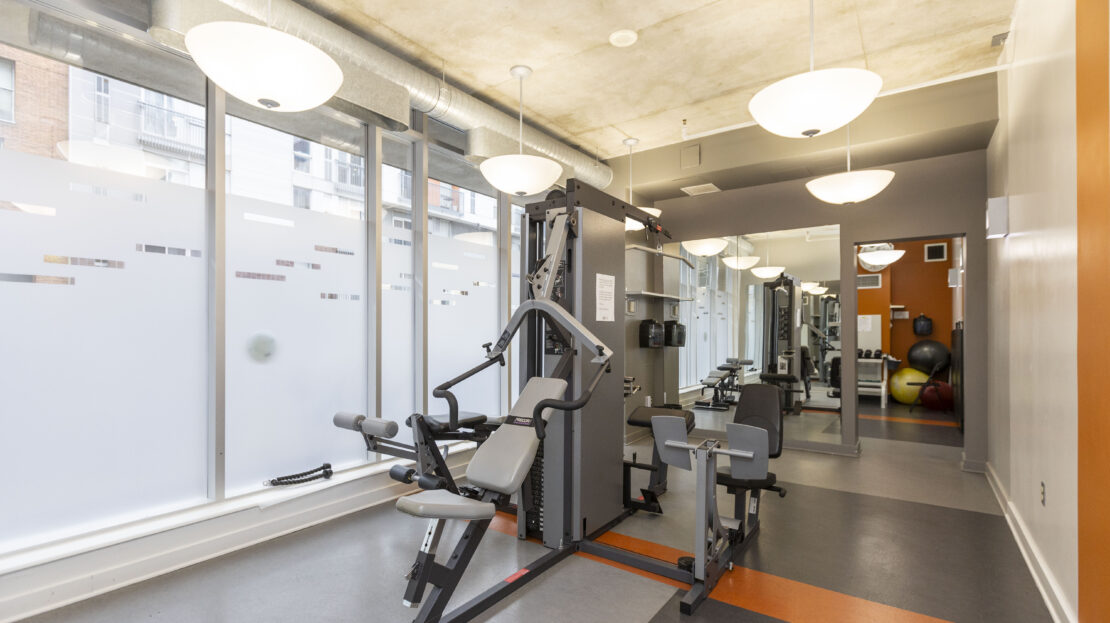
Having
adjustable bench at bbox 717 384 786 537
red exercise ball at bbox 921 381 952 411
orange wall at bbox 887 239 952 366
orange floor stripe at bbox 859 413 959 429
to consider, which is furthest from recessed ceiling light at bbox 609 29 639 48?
red exercise ball at bbox 921 381 952 411

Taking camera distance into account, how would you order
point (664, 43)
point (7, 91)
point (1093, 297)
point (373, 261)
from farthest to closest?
point (373, 261)
point (664, 43)
point (7, 91)
point (1093, 297)

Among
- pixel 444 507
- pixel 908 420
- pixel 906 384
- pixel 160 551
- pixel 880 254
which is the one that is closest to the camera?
pixel 444 507

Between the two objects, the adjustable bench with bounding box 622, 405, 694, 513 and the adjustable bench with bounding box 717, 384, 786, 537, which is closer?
the adjustable bench with bounding box 717, 384, 786, 537

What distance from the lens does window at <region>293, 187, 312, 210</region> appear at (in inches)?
Result: 155

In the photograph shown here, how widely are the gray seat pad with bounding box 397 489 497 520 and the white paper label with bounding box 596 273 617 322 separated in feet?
5.52

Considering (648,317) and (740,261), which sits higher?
(740,261)

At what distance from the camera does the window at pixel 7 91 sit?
2.65 m

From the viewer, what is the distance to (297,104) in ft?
7.61

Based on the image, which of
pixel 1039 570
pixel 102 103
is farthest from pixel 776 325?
pixel 102 103

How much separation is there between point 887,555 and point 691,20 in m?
3.83

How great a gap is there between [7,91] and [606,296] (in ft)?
11.7

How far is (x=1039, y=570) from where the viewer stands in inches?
112

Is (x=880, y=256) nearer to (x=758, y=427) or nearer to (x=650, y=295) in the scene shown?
(x=650, y=295)

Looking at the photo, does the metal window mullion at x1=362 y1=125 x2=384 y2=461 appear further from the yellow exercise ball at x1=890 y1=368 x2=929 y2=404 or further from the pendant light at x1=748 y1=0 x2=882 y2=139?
the yellow exercise ball at x1=890 y1=368 x2=929 y2=404
